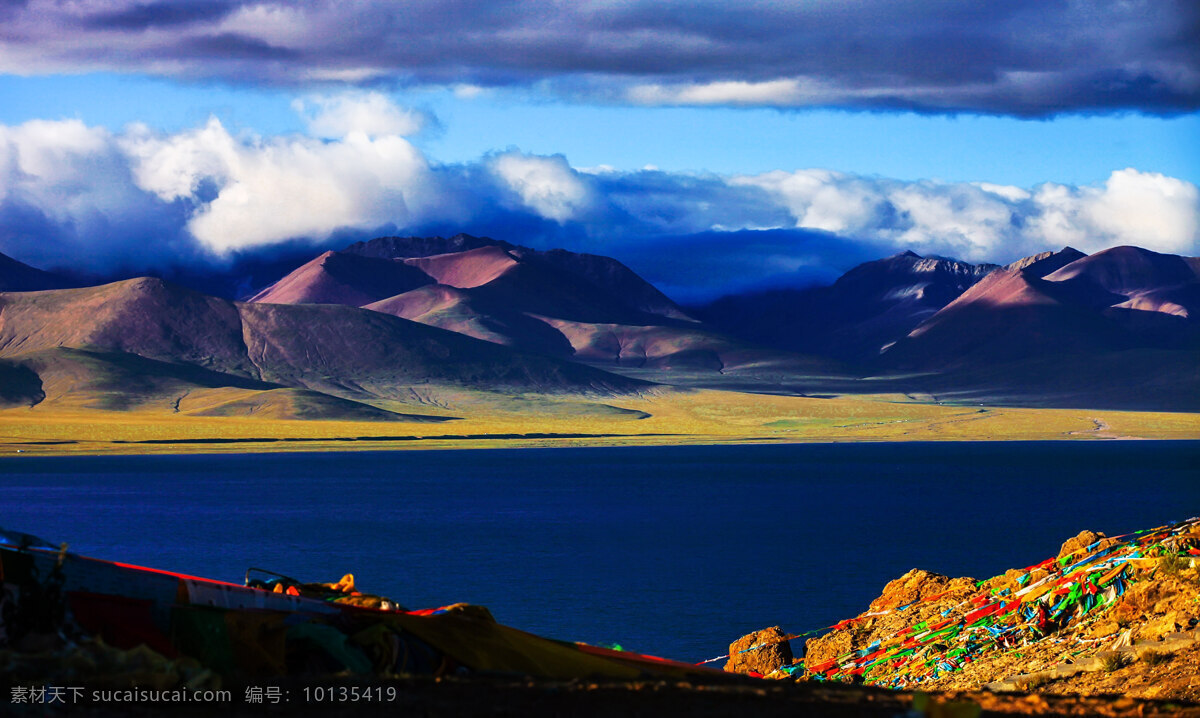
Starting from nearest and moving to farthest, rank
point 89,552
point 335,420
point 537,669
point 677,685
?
point 677,685, point 537,669, point 89,552, point 335,420

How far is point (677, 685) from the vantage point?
36.2 feet

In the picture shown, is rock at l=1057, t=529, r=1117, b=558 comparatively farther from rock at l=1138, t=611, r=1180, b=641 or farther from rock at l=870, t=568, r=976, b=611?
rock at l=1138, t=611, r=1180, b=641

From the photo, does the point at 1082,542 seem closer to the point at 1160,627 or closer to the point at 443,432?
the point at 1160,627

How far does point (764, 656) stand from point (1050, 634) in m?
5.87

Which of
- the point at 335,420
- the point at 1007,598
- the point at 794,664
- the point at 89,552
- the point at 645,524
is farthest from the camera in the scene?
the point at 335,420

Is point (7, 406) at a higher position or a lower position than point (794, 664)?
higher

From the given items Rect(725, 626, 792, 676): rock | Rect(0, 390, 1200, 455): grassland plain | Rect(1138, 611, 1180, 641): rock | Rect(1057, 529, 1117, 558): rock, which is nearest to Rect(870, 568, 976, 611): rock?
Rect(1057, 529, 1117, 558): rock

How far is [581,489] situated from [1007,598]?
7968 cm

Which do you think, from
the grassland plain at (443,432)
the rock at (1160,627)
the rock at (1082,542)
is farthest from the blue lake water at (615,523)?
the rock at (1160,627)

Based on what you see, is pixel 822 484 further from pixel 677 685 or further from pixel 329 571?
pixel 677 685

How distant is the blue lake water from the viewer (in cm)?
4262

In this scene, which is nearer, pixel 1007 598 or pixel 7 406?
pixel 1007 598

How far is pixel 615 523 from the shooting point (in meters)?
71.9

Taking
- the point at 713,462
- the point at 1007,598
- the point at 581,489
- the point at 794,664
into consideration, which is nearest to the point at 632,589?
the point at 794,664
